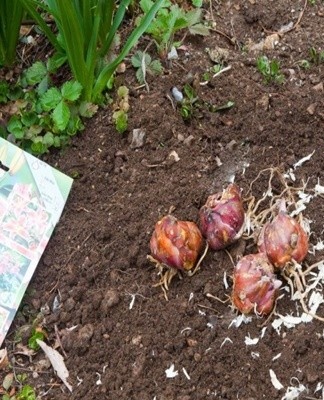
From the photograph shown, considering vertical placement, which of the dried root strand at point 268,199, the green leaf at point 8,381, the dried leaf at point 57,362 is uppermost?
the green leaf at point 8,381

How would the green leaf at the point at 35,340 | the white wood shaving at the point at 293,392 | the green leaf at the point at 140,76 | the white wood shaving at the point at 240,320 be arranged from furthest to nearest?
the green leaf at the point at 140,76
the green leaf at the point at 35,340
the white wood shaving at the point at 240,320
the white wood shaving at the point at 293,392

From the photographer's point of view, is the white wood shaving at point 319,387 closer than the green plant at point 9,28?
Yes

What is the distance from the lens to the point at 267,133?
2.23 metres

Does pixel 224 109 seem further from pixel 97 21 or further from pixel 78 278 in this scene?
pixel 78 278

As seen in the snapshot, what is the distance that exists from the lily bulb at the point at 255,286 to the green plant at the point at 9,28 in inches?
37.8

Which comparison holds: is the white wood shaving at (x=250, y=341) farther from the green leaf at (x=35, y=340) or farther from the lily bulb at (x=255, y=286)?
the green leaf at (x=35, y=340)

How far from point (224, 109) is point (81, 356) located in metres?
0.78

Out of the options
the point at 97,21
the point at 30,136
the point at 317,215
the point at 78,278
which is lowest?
the point at 317,215

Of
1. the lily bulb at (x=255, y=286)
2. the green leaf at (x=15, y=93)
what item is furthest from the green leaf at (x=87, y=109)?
the lily bulb at (x=255, y=286)

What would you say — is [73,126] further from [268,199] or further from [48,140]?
→ [268,199]

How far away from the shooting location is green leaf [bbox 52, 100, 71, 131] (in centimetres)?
225

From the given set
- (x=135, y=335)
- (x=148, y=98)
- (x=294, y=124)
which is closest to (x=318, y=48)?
(x=294, y=124)

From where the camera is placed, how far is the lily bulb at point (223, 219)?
6.44 feet

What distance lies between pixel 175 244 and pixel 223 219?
13 centimetres
